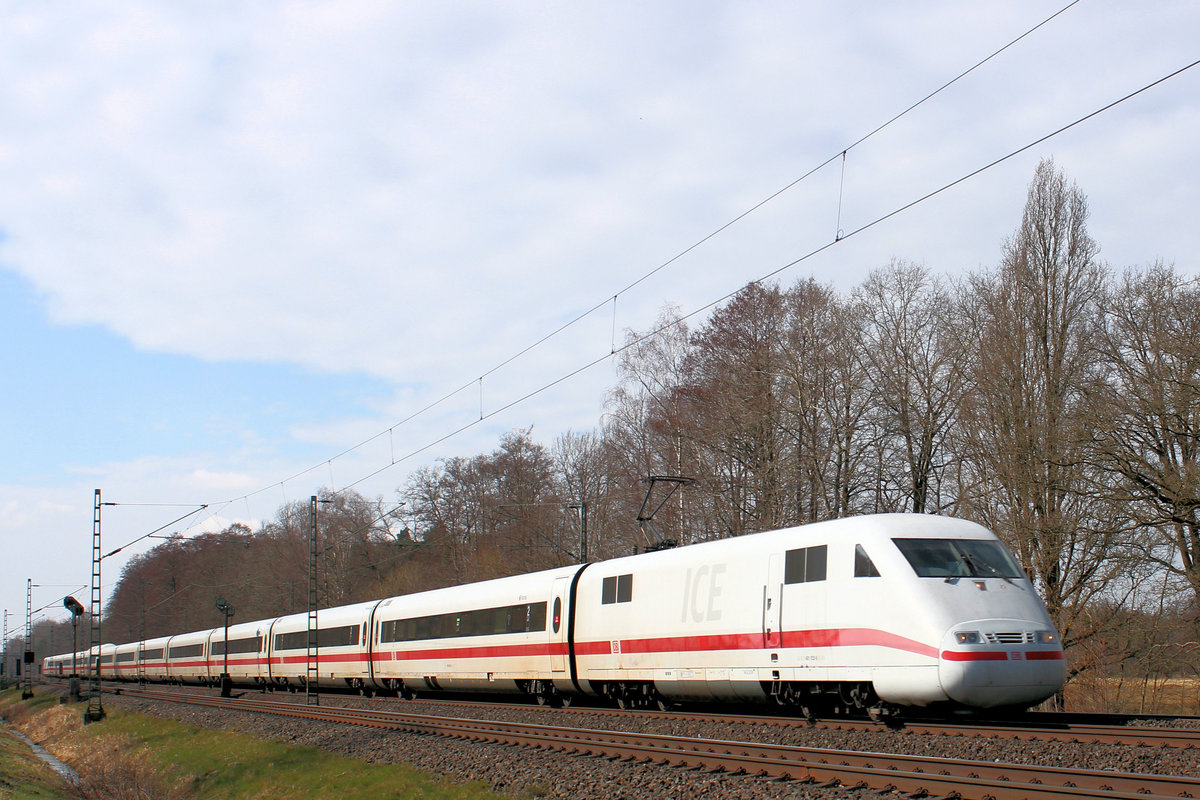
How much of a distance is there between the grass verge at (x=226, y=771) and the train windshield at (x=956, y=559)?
648cm

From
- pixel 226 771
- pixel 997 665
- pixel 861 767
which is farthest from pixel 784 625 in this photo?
pixel 226 771

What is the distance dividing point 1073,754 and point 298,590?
7287 centimetres

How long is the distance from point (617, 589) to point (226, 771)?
325 inches

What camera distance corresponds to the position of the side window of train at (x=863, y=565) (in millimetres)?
14211

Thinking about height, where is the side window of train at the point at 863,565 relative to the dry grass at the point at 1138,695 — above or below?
above

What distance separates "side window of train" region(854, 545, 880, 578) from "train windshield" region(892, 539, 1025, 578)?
0.46m

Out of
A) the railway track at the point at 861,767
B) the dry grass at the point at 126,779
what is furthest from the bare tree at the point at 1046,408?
the dry grass at the point at 126,779

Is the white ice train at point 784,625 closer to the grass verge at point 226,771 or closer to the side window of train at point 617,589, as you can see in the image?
the side window of train at point 617,589

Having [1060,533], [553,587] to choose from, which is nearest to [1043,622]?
[553,587]

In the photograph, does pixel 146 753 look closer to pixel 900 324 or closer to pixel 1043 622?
pixel 1043 622

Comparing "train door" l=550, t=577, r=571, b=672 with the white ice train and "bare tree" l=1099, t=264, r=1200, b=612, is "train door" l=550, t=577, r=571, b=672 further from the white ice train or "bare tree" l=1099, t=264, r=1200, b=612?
"bare tree" l=1099, t=264, r=1200, b=612

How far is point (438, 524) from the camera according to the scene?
7312cm

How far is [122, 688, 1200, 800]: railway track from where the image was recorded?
28.7ft

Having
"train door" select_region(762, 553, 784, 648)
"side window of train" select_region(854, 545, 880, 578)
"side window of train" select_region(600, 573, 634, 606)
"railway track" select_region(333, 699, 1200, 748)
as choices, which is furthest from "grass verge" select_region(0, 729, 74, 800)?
"side window of train" select_region(854, 545, 880, 578)
